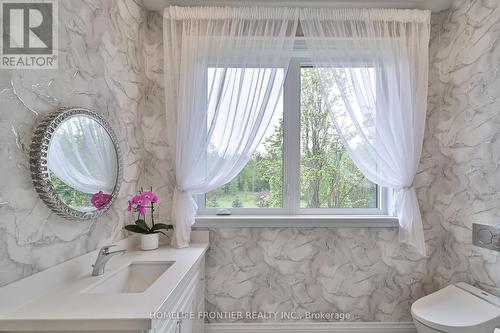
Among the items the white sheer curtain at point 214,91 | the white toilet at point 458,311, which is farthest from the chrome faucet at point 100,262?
the white toilet at point 458,311

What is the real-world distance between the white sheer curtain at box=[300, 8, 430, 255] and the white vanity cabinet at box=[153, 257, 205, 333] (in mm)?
1396

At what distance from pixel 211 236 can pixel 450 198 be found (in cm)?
179

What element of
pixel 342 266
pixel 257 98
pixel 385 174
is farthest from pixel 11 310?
pixel 385 174

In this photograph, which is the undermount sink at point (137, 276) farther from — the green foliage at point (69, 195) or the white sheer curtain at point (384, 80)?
the white sheer curtain at point (384, 80)

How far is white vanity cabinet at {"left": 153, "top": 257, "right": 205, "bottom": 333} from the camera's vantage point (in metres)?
1.06

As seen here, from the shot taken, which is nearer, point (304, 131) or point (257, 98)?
point (257, 98)

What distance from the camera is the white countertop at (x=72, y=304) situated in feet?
3.03

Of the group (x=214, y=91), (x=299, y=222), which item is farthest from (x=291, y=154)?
(x=214, y=91)

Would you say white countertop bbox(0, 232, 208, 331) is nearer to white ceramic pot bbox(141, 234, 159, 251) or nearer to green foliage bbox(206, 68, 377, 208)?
white ceramic pot bbox(141, 234, 159, 251)

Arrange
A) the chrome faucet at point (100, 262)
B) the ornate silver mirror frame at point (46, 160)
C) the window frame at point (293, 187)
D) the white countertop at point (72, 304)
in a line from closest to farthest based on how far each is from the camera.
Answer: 1. the white countertop at point (72, 304)
2. the ornate silver mirror frame at point (46, 160)
3. the chrome faucet at point (100, 262)
4. the window frame at point (293, 187)

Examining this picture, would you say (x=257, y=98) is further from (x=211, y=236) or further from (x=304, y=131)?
(x=211, y=236)

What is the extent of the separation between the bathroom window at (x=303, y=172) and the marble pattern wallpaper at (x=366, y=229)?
0.23m

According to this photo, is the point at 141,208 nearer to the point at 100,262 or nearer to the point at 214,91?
the point at 100,262

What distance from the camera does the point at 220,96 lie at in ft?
6.32
